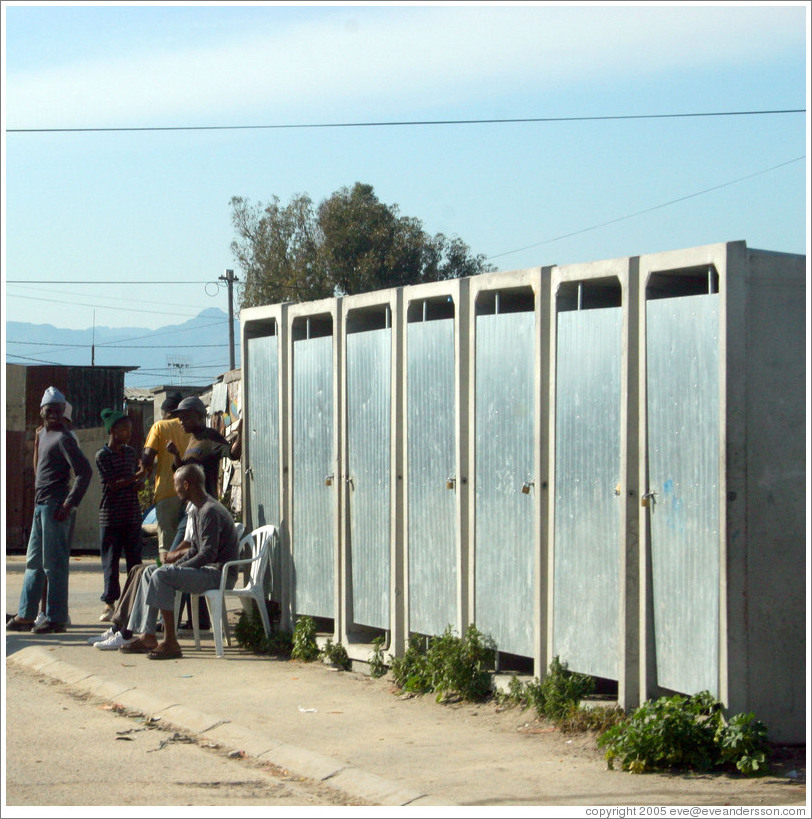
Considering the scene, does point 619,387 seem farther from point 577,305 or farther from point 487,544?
point 487,544

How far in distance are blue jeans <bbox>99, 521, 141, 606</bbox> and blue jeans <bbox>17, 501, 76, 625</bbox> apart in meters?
0.35

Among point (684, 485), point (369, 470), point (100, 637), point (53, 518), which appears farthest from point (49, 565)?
point (684, 485)

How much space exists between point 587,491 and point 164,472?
4914 millimetres

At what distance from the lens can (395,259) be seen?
4381 cm

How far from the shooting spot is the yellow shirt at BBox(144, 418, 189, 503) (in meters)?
10.9

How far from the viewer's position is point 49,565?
11.0 metres

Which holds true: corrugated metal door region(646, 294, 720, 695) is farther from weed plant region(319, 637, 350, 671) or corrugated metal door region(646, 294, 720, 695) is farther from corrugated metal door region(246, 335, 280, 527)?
corrugated metal door region(246, 335, 280, 527)

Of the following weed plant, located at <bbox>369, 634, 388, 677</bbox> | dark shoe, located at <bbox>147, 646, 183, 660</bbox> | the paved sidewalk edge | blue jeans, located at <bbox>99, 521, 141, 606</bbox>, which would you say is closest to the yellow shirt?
blue jeans, located at <bbox>99, 521, 141, 606</bbox>

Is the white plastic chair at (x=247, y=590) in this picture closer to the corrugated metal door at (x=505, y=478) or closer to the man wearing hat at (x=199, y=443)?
the man wearing hat at (x=199, y=443)

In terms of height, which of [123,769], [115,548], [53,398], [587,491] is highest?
[53,398]

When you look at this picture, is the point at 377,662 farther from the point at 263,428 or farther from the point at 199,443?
the point at 199,443

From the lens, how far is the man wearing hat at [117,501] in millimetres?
11008

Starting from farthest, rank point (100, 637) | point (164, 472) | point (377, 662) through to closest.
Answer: point (164, 472) < point (100, 637) < point (377, 662)

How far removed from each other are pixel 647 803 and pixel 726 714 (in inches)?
34.5
